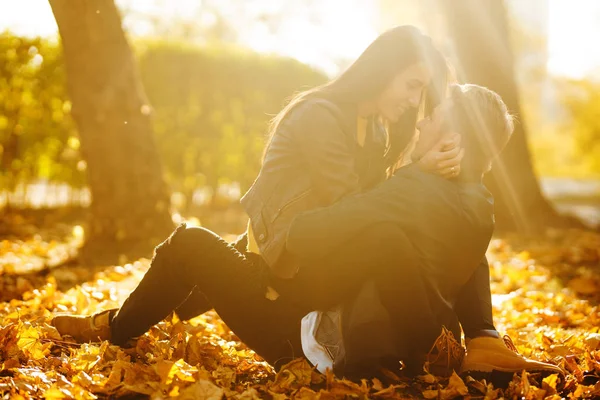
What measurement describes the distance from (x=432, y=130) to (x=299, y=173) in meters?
0.57

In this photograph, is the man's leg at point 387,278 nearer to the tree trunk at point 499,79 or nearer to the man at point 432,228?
the man at point 432,228

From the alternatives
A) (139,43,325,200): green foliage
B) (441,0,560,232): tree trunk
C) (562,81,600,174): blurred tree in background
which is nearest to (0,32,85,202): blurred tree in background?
(139,43,325,200): green foliage

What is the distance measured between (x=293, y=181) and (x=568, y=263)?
460 cm

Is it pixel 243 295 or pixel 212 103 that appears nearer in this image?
pixel 243 295

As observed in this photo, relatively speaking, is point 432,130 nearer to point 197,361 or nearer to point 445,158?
point 445,158

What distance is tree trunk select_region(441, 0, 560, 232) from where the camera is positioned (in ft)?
28.0

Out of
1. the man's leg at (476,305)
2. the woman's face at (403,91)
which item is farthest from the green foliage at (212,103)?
the man's leg at (476,305)

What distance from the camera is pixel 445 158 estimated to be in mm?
2516

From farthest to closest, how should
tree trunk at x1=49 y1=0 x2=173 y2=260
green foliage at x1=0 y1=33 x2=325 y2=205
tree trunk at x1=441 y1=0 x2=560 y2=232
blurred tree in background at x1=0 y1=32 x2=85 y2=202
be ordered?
1. tree trunk at x1=441 y1=0 x2=560 y2=232
2. green foliage at x1=0 y1=33 x2=325 y2=205
3. blurred tree in background at x1=0 y1=32 x2=85 y2=202
4. tree trunk at x1=49 y1=0 x2=173 y2=260

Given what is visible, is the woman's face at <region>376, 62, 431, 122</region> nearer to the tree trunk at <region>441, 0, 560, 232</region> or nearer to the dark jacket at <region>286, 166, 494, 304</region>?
the dark jacket at <region>286, 166, 494, 304</region>

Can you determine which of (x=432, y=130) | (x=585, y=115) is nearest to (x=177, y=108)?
(x=432, y=130)

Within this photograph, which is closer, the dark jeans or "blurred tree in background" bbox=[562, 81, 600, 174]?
the dark jeans

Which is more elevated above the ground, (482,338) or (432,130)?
(432,130)

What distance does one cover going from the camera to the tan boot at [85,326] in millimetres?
3061
